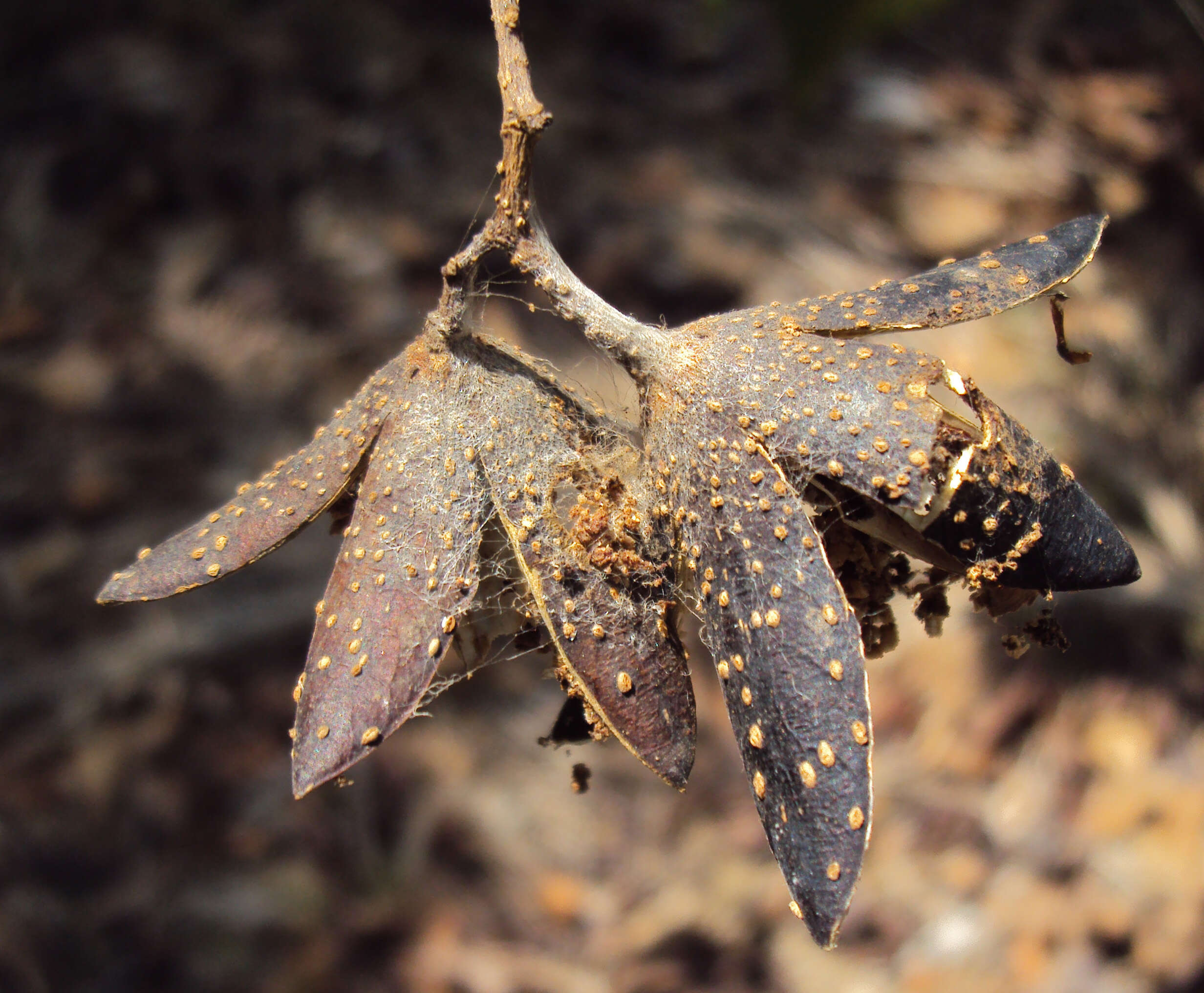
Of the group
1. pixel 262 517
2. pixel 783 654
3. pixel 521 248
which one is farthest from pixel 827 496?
pixel 262 517

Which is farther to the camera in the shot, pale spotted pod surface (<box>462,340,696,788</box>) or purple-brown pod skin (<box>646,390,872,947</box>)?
pale spotted pod surface (<box>462,340,696,788</box>)

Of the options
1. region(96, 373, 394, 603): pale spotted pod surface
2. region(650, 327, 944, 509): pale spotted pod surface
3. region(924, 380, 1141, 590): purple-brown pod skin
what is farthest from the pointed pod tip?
→ region(96, 373, 394, 603): pale spotted pod surface

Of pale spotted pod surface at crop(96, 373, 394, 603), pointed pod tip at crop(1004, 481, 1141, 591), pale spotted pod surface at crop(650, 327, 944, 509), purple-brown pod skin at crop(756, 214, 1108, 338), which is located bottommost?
pale spotted pod surface at crop(96, 373, 394, 603)

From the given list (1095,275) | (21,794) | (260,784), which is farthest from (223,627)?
(1095,275)

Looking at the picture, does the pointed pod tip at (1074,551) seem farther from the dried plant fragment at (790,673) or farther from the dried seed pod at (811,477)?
the dried plant fragment at (790,673)

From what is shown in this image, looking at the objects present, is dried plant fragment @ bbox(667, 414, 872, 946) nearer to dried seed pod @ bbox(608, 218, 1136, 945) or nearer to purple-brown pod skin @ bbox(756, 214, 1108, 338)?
dried seed pod @ bbox(608, 218, 1136, 945)

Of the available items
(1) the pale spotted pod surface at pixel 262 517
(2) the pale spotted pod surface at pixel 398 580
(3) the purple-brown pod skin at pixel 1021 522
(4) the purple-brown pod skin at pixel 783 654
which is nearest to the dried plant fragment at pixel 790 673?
(4) the purple-brown pod skin at pixel 783 654

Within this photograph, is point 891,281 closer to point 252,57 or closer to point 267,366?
point 267,366
